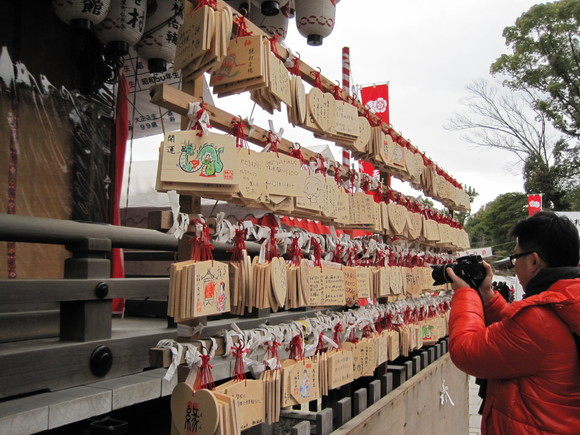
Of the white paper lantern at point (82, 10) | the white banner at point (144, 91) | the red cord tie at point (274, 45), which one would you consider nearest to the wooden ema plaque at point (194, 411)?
the red cord tie at point (274, 45)

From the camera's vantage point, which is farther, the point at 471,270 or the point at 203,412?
the point at 471,270

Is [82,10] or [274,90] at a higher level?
[82,10]

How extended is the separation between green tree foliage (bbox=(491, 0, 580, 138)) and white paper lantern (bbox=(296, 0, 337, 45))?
2553 centimetres

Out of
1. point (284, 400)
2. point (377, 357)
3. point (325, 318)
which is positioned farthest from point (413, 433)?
point (284, 400)

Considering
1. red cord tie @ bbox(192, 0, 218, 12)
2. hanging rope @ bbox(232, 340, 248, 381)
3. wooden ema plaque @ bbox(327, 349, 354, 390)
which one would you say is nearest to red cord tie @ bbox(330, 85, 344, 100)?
red cord tie @ bbox(192, 0, 218, 12)

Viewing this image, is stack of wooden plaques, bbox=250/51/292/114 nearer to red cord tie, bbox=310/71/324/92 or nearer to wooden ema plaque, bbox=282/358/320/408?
red cord tie, bbox=310/71/324/92

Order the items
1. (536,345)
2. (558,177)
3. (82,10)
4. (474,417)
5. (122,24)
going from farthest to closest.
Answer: (558,177)
(474,417)
(122,24)
(82,10)
(536,345)

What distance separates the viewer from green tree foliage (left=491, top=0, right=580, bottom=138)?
2500cm

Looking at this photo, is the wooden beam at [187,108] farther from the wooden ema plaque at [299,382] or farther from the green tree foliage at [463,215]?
the green tree foliage at [463,215]

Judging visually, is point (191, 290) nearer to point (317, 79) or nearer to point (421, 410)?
point (317, 79)

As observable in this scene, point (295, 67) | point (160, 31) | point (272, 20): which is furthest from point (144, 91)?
point (295, 67)

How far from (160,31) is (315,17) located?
1.50 metres

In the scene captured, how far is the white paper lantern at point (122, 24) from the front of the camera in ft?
13.2

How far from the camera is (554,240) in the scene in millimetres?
2059
